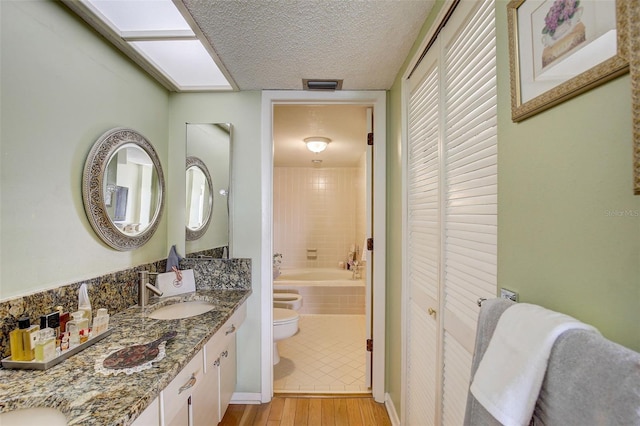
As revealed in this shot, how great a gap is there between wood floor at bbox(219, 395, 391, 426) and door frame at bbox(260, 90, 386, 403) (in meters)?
0.09

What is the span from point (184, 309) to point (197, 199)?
758 mm

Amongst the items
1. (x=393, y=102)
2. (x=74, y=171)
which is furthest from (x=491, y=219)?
(x=74, y=171)

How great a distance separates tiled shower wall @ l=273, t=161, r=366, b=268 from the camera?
196 inches

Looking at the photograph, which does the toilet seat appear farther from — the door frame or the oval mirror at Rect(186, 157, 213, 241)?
the oval mirror at Rect(186, 157, 213, 241)

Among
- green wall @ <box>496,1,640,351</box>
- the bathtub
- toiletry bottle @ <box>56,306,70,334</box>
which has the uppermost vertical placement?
green wall @ <box>496,1,640,351</box>

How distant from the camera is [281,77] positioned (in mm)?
1815

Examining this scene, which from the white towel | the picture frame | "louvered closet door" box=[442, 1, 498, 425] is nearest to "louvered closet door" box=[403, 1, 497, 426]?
"louvered closet door" box=[442, 1, 498, 425]

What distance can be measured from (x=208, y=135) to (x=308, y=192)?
3.03m

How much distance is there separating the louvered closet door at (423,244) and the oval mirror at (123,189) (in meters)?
1.57

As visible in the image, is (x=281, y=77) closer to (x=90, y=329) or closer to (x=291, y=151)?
(x=90, y=329)

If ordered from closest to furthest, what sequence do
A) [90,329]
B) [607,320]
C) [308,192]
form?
[607,320] → [90,329] → [308,192]

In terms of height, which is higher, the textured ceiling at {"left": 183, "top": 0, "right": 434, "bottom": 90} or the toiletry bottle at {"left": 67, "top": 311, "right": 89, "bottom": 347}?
the textured ceiling at {"left": 183, "top": 0, "right": 434, "bottom": 90}

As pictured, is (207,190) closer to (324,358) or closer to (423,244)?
(423,244)

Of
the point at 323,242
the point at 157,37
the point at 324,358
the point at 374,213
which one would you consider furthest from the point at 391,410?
the point at 323,242
